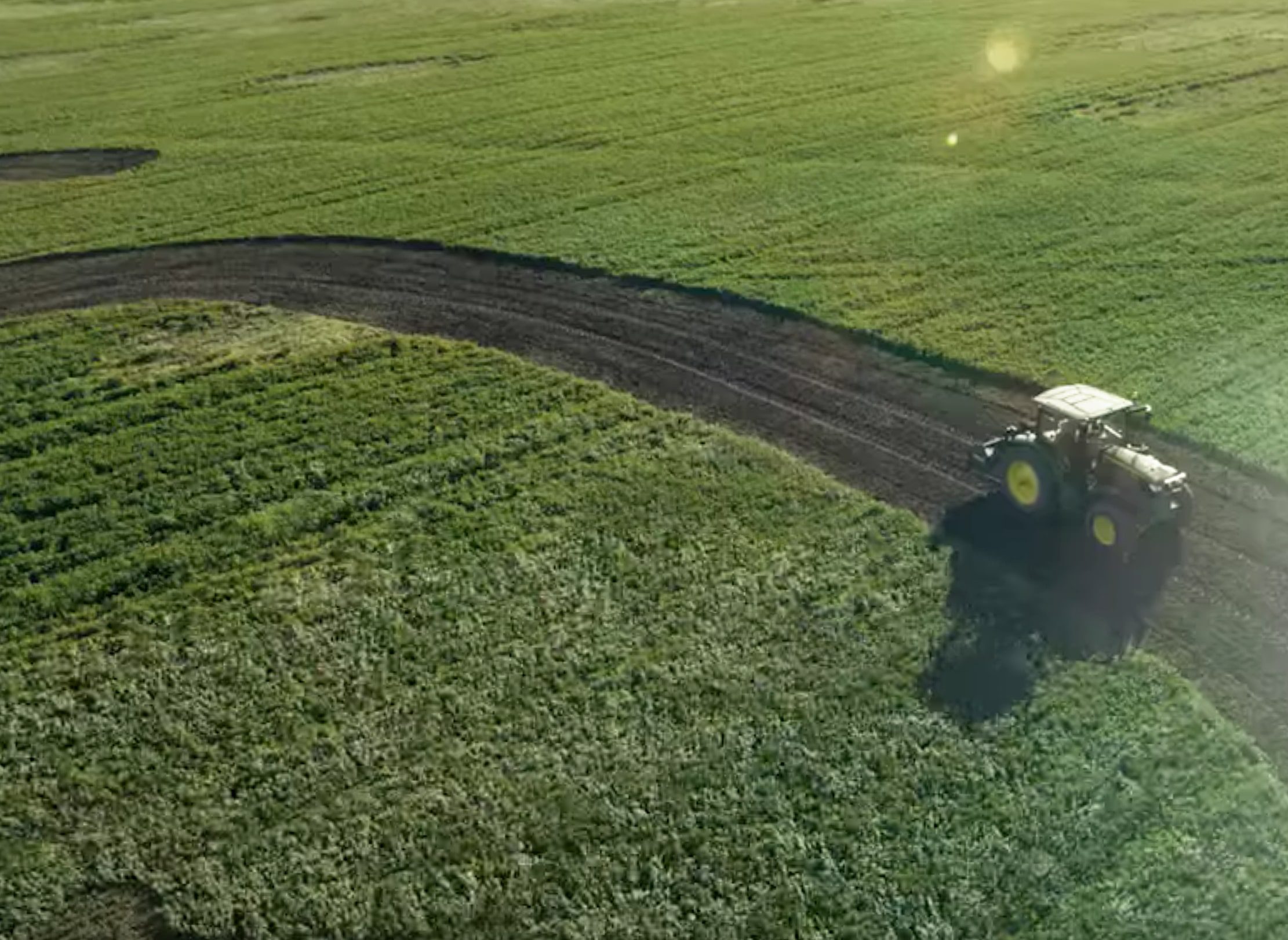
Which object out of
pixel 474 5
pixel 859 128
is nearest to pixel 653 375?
pixel 859 128

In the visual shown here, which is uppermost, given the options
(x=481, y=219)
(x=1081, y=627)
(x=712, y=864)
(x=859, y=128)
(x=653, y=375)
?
(x=859, y=128)

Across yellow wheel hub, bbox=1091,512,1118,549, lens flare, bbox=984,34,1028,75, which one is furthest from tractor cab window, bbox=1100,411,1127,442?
lens flare, bbox=984,34,1028,75

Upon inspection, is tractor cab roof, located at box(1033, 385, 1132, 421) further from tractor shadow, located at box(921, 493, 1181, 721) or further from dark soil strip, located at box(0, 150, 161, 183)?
dark soil strip, located at box(0, 150, 161, 183)

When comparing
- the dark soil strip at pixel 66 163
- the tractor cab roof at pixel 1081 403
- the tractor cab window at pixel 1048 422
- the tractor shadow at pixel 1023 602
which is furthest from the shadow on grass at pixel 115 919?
the dark soil strip at pixel 66 163

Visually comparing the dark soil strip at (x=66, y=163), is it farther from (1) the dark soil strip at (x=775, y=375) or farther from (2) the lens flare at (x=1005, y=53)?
(2) the lens flare at (x=1005, y=53)

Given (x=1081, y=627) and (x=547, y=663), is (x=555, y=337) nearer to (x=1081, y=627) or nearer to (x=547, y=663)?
(x=547, y=663)

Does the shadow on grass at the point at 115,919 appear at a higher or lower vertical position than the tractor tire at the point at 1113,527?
lower
